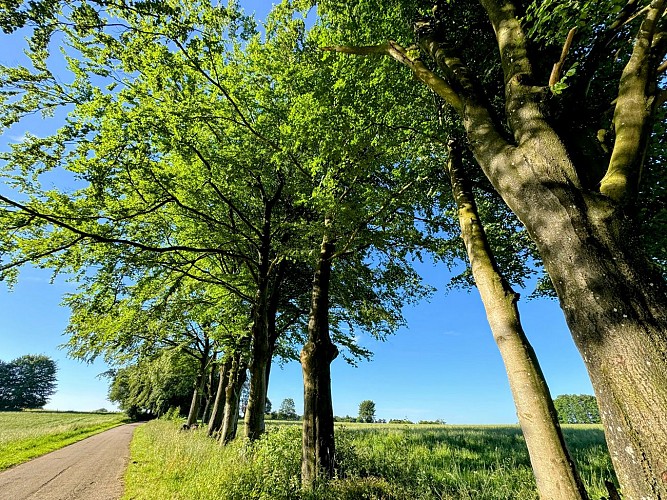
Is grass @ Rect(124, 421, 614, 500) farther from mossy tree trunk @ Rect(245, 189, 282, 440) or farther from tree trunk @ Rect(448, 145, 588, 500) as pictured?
tree trunk @ Rect(448, 145, 588, 500)

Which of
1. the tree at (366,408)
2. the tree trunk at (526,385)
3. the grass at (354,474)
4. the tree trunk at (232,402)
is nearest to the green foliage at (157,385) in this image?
the tree trunk at (232,402)

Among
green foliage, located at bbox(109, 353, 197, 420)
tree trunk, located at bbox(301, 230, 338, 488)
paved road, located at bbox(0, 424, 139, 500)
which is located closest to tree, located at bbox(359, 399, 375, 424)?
green foliage, located at bbox(109, 353, 197, 420)

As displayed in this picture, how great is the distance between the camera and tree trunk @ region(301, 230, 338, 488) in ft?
20.8

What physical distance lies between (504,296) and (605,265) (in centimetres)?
251

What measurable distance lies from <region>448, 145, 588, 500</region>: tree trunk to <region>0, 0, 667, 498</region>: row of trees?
2 centimetres

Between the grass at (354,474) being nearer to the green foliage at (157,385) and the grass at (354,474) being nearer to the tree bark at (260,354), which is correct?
the tree bark at (260,354)

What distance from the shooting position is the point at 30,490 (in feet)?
26.9

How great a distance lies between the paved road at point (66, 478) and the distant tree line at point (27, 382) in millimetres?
110327

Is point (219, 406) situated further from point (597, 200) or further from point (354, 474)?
point (597, 200)

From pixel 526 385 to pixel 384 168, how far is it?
20.8 feet

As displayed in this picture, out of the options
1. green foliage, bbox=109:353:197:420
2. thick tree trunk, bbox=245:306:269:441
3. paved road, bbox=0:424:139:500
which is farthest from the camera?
green foliage, bbox=109:353:197:420

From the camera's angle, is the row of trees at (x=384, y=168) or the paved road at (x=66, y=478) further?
the paved road at (x=66, y=478)

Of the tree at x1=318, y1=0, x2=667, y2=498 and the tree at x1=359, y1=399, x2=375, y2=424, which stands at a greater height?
the tree at x1=359, y1=399, x2=375, y2=424

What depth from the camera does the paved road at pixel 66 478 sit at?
784 cm
